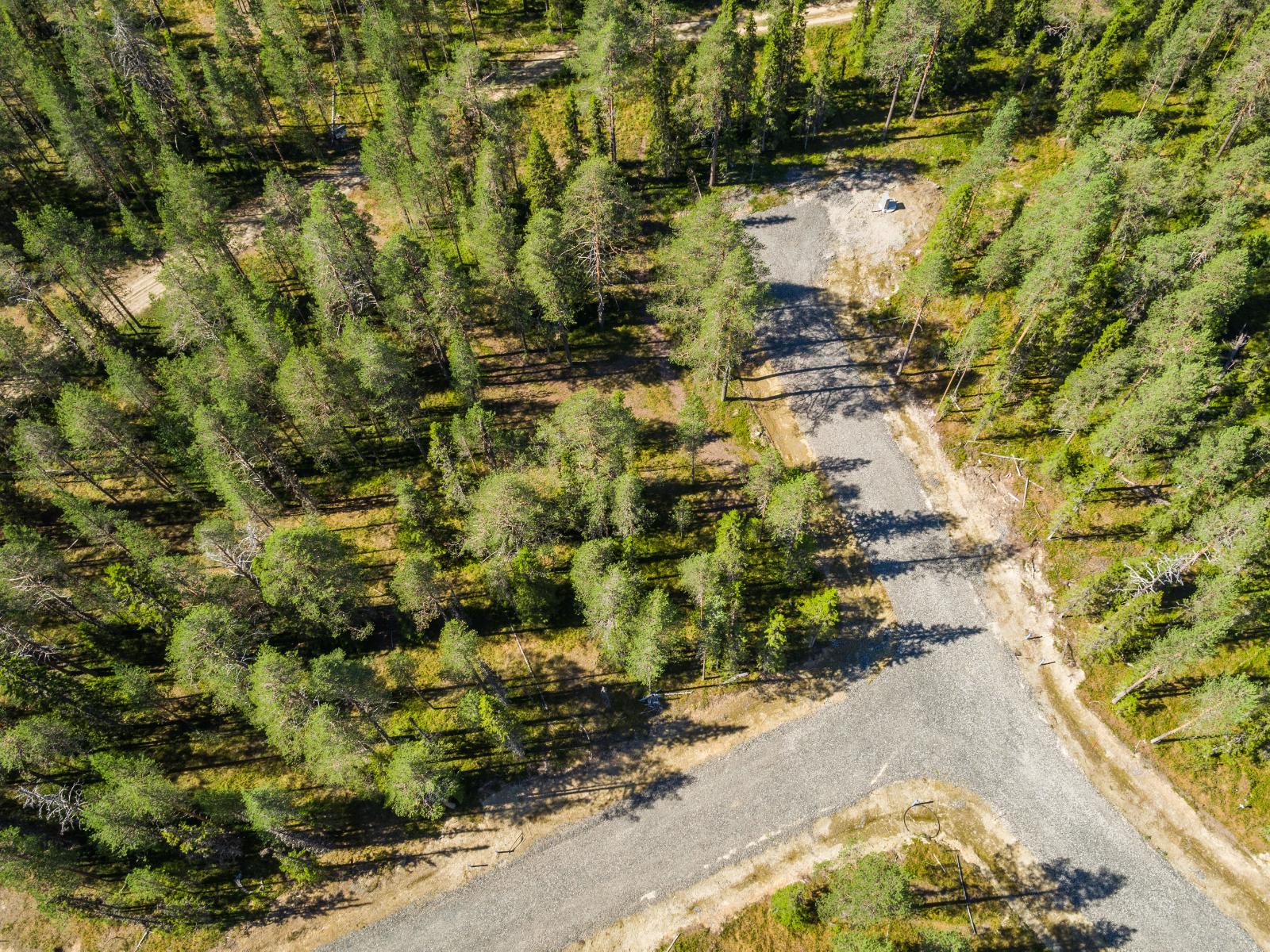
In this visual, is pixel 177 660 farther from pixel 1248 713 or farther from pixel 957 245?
pixel 957 245

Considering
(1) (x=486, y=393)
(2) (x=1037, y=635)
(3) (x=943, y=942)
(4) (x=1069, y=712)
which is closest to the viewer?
(3) (x=943, y=942)

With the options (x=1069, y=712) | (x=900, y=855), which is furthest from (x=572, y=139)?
(x=900, y=855)

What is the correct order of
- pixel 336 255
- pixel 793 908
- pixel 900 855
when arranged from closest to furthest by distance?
pixel 793 908 < pixel 900 855 < pixel 336 255

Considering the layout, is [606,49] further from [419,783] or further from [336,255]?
[419,783]

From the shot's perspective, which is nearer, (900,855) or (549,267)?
(900,855)

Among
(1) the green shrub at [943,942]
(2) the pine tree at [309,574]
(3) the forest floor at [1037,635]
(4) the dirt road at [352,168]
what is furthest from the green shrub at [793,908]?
(4) the dirt road at [352,168]

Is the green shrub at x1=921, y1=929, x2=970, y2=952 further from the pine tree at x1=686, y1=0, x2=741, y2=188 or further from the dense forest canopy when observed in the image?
the pine tree at x1=686, y1=0, x2=741, y2=188

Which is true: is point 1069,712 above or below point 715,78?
below
